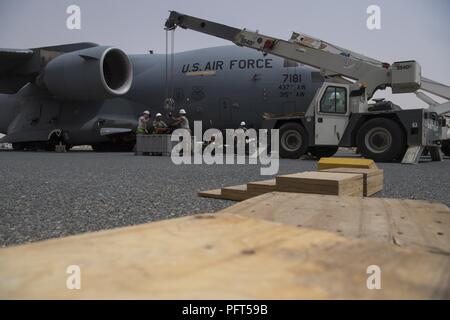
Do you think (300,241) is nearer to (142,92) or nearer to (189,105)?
(189,105)

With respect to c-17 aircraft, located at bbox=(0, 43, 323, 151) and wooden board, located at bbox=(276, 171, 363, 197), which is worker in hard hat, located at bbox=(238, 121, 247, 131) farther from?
wooden board, located at bbox=(276, 171, 363, 197)

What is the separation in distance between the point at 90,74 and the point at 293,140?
5889 mm

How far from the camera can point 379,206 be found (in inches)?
77.8

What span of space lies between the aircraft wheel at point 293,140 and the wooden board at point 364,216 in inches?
243

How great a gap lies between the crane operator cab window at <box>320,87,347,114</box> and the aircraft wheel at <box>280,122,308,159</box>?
0.70 metres

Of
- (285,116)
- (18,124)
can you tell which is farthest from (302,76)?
(18,124)

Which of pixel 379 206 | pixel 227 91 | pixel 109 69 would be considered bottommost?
pixel 379 206

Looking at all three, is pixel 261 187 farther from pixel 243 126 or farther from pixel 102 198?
pixel 243 126

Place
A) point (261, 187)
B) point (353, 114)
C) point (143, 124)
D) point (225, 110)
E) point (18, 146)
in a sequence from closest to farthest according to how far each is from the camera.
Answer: point (261, 187)
point (353, 114)
point (225, 110)
point (143, 124)
point (18, 146)

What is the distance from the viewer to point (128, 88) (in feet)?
34.6

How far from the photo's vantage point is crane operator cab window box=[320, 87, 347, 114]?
801 cm

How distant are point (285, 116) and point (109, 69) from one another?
5745mm

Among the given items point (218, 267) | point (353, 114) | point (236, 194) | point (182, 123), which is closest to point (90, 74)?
point (182, 123)

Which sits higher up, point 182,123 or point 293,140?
point 182,123
